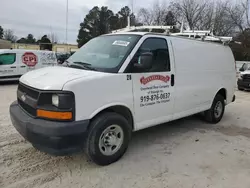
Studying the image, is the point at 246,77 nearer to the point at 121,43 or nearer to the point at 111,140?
the point at 121,43

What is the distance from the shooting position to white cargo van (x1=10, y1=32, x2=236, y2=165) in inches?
124

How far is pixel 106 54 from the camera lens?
404 cm

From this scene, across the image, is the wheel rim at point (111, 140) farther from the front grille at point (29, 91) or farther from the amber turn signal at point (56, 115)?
the front grille at point (29, 91)

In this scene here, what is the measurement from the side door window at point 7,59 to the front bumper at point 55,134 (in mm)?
10657

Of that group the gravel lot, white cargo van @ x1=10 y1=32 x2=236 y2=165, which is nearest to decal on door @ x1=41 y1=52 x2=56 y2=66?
the gravel lot

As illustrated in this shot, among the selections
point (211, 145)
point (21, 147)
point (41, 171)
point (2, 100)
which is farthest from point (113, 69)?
point (2, 100)

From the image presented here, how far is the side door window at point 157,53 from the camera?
13.2ft

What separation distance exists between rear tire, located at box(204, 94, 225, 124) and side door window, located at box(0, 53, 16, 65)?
10.6m

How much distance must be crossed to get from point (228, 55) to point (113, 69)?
409 cm

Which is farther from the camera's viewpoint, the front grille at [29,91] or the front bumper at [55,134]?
the front grille at [29,91]

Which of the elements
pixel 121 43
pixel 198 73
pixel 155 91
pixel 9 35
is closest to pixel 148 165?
pixel 155 91

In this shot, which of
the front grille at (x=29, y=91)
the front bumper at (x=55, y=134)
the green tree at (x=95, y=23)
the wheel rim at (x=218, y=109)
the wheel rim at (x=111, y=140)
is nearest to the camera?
the front bumper at (x=55, y=134)

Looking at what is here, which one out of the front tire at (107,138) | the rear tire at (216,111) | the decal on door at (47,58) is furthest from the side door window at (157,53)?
the decal on door at (47,58)

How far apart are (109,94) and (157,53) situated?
1.33 meters
